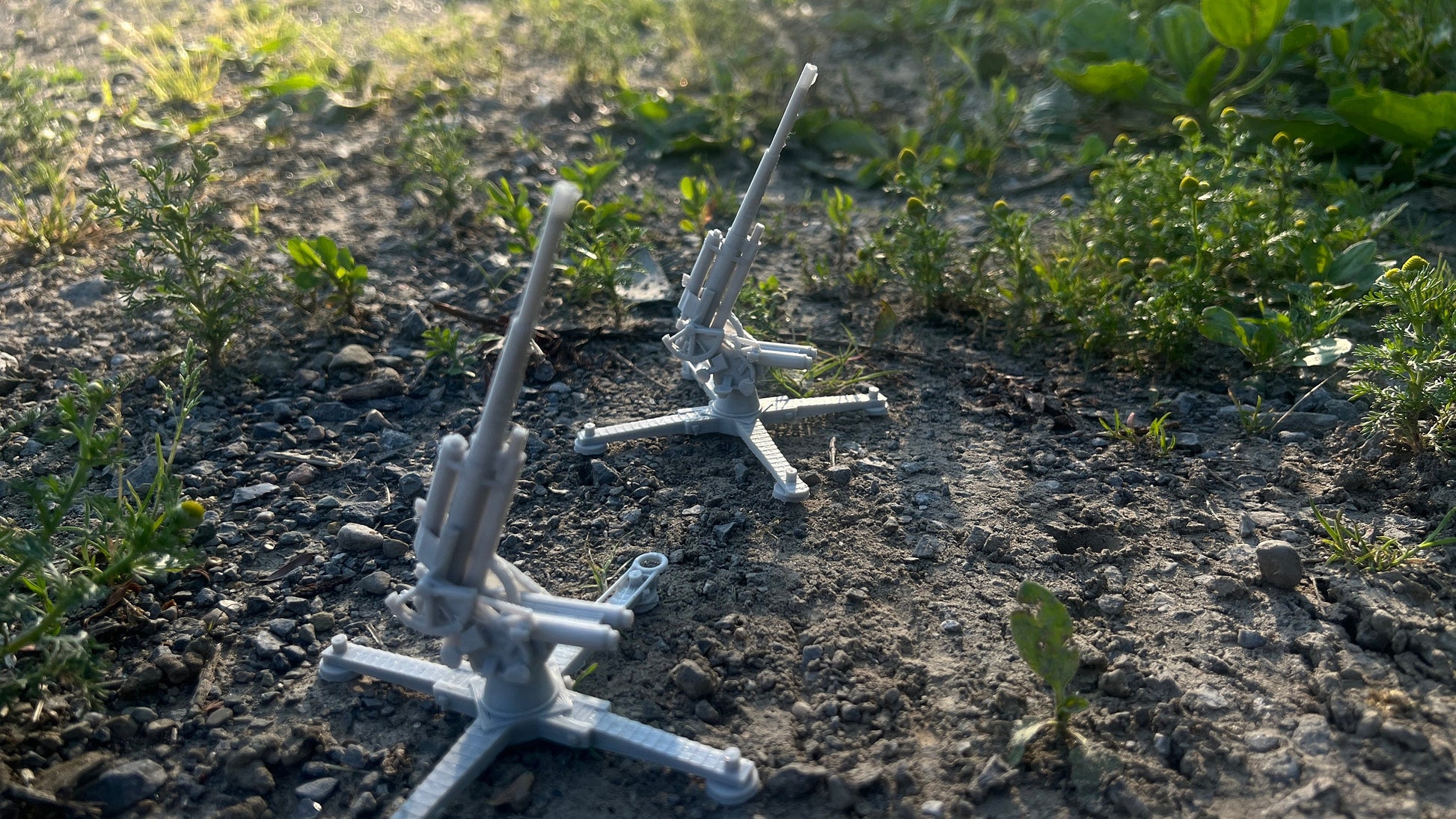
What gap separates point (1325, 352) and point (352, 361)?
2890mm

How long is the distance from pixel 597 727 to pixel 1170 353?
7.03 feet

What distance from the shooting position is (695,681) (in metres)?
2.39

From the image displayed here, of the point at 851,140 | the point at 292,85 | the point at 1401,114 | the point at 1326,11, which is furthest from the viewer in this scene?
the point at 292,85

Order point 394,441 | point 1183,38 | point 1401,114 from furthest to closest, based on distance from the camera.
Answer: point 1183,38 < point 1401,114 < point 394,441

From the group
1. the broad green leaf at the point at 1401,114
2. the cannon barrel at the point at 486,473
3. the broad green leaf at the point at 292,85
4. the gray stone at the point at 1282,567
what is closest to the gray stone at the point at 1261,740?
the gray stone at the point at 1282,567

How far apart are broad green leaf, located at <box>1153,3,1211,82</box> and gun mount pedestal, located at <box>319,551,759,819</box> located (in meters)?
3.61

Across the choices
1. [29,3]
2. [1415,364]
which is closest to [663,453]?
[1415,364]

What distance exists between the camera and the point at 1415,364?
2814 mm

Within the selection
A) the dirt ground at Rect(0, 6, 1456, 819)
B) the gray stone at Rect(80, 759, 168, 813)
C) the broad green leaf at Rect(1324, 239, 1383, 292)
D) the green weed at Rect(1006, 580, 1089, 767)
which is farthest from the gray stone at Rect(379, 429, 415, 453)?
the broad green leaf at Rect(1324, 239, 1383, 292)

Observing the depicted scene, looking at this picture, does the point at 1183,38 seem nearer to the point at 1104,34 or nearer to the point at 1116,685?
the point at 1104,34

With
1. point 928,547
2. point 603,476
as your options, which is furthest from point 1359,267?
point 603,476

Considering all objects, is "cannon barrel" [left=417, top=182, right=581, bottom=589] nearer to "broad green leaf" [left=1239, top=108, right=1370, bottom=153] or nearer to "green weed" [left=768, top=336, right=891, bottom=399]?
"green weed" [left=768, top=336, right=891, bottom=399]

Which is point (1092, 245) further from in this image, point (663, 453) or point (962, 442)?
point (663, 453)

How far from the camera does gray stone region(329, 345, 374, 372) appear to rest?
3596mm
